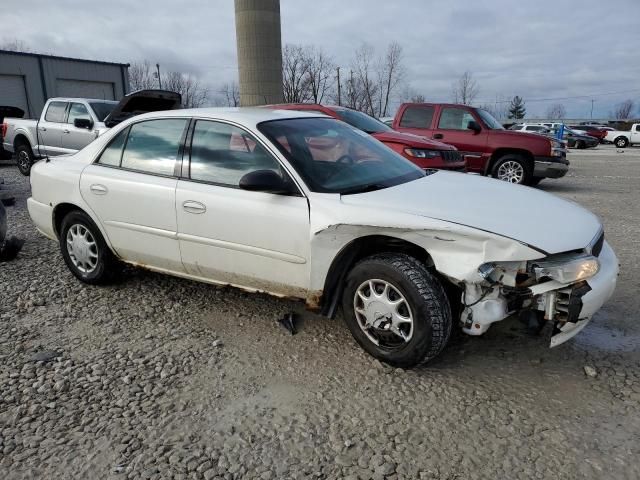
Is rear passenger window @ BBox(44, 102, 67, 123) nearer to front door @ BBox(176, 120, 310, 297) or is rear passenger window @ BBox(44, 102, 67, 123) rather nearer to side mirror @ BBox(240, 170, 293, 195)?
front door @ BBox(176, 120, 310, 297)

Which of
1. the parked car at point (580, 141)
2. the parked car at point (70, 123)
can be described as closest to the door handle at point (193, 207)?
the parked car at point (70, 123)

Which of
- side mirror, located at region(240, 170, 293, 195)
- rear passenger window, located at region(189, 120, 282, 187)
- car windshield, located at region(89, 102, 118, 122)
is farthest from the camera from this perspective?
car windshield, located at region(89, 102, 118, 122)

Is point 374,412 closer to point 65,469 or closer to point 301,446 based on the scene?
point 301,446

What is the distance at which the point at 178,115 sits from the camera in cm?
392

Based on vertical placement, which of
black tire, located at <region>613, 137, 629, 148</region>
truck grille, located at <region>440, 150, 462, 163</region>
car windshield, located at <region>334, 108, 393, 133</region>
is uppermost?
car windshield, located at <region>334, 108, 393, 133</region>

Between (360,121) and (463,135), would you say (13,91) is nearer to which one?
(360,121)

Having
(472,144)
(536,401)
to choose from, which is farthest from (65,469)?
(472,144)

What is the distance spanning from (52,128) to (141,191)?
9.01 metres

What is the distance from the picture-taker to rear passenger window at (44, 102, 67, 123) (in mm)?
11220

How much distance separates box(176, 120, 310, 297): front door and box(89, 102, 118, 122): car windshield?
810 centimetres

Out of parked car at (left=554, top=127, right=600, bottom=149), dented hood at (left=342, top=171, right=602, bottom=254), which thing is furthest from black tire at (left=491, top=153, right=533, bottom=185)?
parked car at (left=554, top=127, right=600, bottom=149)

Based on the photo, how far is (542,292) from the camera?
2746mm

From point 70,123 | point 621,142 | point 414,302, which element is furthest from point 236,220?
point 621,142

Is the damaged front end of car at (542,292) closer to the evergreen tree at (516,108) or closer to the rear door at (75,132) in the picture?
the rear door at (75,132)
